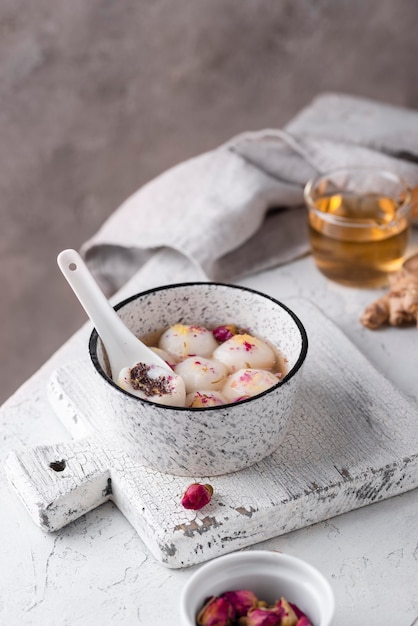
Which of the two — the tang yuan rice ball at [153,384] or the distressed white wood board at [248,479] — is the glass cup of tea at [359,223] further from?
the tang yuan rice ball at [153,384]

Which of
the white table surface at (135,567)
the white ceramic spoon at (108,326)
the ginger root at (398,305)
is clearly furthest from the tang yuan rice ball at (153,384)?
the ginger root at (398,305)

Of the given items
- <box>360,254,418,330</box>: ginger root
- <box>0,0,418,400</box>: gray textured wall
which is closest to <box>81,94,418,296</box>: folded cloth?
<box>360,254,418,330</box>: ginger root

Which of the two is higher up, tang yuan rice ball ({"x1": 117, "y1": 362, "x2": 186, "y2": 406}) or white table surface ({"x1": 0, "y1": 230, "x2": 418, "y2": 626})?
tang yuan rice ball ({"x1": 117, "y1": 362, "x2": 186, "y2": 406})

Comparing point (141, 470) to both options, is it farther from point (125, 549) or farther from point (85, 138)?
point (85, 138)

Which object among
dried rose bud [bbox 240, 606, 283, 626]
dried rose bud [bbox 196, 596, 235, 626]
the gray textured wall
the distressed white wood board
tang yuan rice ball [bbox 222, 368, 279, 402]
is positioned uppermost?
dried rose bud [bbox 196, 596, 235, 626]

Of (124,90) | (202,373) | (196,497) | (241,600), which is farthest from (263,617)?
(124,90)

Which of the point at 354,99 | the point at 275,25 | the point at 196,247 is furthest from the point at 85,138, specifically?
the point at 196,247

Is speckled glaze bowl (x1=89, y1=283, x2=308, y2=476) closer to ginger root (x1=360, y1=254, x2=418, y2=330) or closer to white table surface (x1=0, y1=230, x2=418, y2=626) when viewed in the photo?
white table surface (x1=0, y1=230, x2=418, y2=626)
